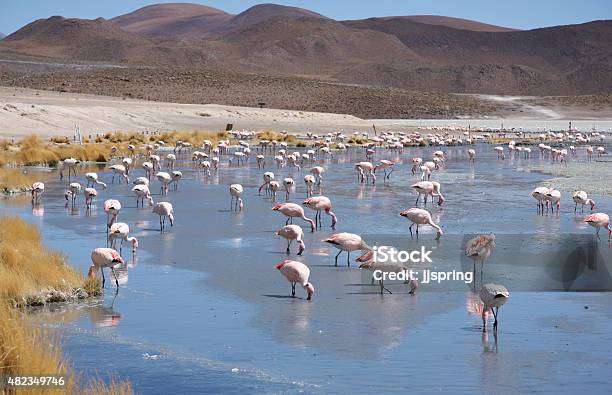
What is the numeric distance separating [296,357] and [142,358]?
1.36 metres

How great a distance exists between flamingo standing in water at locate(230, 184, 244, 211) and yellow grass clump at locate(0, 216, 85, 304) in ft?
21.2

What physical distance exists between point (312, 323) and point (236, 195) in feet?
31.0

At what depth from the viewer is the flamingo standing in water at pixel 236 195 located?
19031 millimetres

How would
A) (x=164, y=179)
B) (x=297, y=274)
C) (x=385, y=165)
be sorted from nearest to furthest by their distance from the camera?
(x=297, y=274)
(x=164, y=179)
(x=385, y=165)

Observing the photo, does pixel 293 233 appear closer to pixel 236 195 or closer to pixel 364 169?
pixel 236 195

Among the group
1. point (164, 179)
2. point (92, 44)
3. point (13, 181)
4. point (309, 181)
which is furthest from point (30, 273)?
point (92, 44)

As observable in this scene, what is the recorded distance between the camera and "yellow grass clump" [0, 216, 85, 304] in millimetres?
10516

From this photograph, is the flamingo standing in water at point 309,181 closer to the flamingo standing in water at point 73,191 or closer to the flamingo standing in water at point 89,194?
the flamingo standing in water at point 89,194

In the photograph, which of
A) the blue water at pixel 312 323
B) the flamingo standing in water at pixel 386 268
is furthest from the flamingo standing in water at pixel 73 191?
the flamingo standing in water at pixel 386 268

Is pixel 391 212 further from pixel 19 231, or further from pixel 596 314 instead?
pixel 596 314

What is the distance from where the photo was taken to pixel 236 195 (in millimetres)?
19188

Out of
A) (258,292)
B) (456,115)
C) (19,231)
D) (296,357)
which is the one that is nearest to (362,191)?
(19,231)

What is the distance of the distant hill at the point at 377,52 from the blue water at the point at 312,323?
429ft

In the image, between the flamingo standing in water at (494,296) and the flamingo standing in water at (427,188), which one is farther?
the flamingo standing in water at (427,188)
